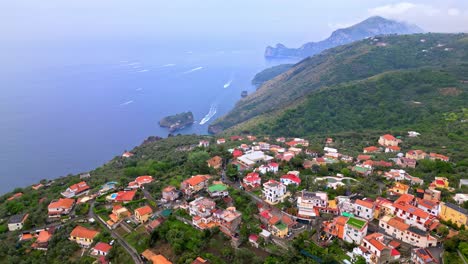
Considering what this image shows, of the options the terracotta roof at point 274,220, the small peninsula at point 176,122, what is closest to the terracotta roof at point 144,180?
the terracotta roof at point 274,220

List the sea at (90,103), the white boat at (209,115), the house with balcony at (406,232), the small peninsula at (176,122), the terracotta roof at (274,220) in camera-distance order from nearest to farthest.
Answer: the house with balcony at (406,232), the terracotta roof at (274,220), the sea at (90,103), the small peninsula at (176,122), the white boat at (209,115)

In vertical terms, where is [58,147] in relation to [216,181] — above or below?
below

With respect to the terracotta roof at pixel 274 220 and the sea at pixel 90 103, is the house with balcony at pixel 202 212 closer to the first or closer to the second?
the terracotta roof at pixel 274 220

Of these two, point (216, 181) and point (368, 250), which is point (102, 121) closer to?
point (216, 181)

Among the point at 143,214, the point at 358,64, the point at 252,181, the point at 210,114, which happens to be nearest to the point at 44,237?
the point at 143,214

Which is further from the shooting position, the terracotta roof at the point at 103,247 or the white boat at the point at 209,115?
the white boat at the point at 209,115

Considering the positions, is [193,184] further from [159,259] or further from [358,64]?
[358,64]

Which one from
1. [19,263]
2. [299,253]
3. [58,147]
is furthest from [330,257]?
[58,147]
